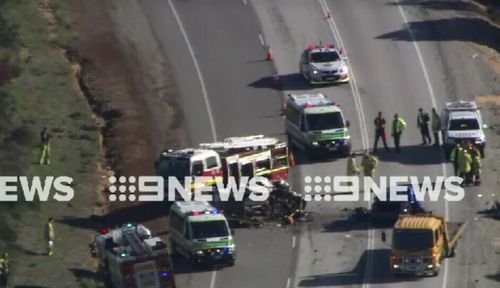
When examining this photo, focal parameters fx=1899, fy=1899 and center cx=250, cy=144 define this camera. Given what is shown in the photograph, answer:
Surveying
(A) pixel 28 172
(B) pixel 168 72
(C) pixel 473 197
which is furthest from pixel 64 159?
(C) pixel 473 197

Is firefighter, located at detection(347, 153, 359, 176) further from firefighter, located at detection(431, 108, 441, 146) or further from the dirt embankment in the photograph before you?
the dirt embankment

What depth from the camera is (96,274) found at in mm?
69188

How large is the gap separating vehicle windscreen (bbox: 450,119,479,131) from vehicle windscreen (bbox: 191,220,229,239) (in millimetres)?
15584

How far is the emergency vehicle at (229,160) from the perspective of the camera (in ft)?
248

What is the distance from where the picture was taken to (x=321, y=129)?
268ft

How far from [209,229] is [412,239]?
24.9 ft

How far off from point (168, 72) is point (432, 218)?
2783 cm

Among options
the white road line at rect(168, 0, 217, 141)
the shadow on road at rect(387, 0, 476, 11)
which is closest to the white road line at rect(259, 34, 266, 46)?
the white road line at rect(168, 0, 217, 141)

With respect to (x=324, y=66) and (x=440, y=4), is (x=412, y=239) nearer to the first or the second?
(x=324, y=66)

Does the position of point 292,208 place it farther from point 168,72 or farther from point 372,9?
point 372,9

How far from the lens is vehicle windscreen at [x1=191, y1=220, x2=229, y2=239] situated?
6988 centimetres

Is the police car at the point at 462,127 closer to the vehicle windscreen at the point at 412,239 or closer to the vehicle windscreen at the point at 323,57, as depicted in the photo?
the vehicle windscreen at the point at 323,57

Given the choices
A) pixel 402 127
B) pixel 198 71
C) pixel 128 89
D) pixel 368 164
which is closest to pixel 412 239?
pixel 368 164

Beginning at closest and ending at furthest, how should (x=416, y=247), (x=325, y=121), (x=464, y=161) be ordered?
1. (x=416, y=247)
2. (x=464, y=161)
3. (x=325, y=121)
